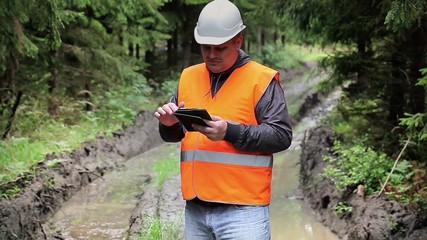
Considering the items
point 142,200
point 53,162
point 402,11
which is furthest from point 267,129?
point 53,162

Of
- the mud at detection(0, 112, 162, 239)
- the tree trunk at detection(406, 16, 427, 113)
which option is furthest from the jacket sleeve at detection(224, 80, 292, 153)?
the tree trunk at detection(406, 16, 427, 113)

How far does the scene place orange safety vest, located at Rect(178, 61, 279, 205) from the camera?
3113 mm

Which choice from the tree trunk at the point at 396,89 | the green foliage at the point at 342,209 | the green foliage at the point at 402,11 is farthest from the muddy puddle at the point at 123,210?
the green foliage at the point at 402,11

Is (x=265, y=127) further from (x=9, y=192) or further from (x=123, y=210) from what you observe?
(x=123, y=210)

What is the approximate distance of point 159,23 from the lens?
762 inches

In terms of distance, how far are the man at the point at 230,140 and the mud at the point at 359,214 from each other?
3.53 m

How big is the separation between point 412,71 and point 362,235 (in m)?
3.28

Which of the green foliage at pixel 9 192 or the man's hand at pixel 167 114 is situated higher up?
the man's hand at pixel 167 114

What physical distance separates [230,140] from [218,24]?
0.64 m

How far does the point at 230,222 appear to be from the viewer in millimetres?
3127

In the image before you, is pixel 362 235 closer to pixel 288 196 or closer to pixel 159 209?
pixel 159 209

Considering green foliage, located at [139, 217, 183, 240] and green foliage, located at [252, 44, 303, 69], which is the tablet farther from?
green foliage, located at [252, 44, 303, 69]

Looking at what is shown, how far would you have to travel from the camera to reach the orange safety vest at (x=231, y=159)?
123 inches

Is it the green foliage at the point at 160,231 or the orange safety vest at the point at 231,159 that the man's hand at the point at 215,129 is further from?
the green foliage at the point at 160,231
